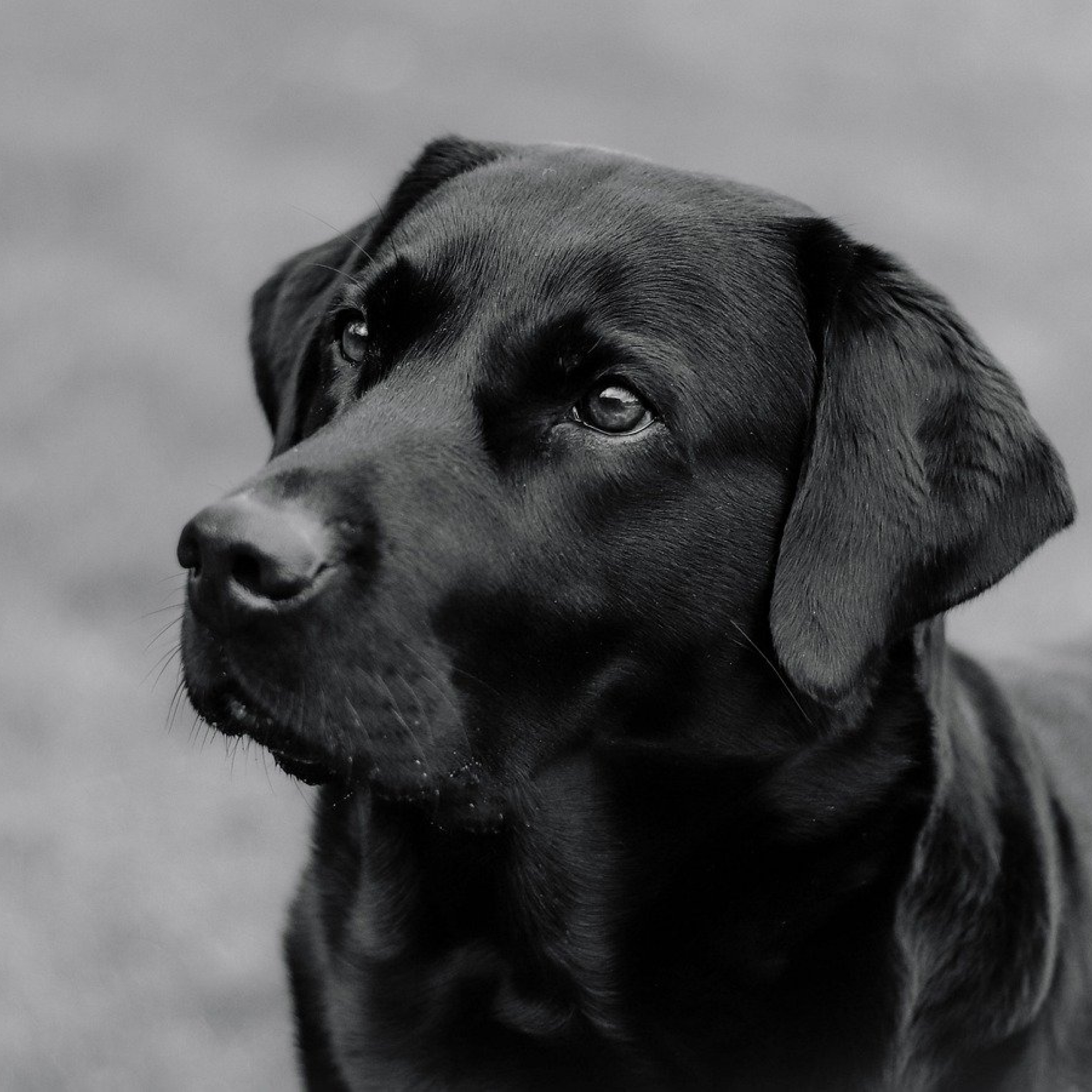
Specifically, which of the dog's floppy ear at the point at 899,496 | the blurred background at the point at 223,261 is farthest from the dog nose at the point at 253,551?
the blurred background at the point at 223,261

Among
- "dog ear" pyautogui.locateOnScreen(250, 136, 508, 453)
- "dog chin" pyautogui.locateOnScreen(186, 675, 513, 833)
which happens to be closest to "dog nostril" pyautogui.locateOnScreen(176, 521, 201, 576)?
"dog chin" pyautogui.locateOnScreen(186, 675, 513, 833)

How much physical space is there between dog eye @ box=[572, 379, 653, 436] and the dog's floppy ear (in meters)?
0.30

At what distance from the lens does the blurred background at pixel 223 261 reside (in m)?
4.84

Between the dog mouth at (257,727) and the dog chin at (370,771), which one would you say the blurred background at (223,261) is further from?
the dog mouth at (257,727)

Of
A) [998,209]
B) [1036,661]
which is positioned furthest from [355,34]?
[1036,661]

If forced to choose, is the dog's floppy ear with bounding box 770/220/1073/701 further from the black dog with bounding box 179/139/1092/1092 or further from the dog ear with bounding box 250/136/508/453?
the dog ear with bounding box 250/136/508/453

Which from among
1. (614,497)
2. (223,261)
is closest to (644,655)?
(614,497)

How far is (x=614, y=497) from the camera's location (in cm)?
→ 287

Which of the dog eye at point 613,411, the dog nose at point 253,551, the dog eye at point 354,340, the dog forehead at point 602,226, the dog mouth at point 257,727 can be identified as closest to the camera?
the dog nose at point 253,551

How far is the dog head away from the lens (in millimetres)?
2740

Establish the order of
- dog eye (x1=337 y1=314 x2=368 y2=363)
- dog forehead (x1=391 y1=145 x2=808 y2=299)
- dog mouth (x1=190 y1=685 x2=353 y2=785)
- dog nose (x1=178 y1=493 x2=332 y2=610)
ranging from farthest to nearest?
1. dog eye (x1=337 y1=314 x2=368 y2=363)
2. dog forehead (x1=391 y1=145 x2=808 y2=299)
3. dog mouth (x1=190 y1=685 x2=353 y2=785)
4. dog nose (x1=178 y1=493 x2=332 y2=610)

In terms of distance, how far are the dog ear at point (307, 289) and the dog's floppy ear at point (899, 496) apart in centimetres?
98

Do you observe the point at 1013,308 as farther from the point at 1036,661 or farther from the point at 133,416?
the point at 1036,661

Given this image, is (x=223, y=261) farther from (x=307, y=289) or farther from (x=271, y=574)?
(x=271, y=574)
